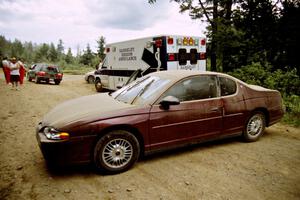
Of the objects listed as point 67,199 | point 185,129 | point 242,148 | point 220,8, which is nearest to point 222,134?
point 242,148

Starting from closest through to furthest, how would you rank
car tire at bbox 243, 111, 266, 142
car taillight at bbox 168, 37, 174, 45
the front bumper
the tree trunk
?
the front bumper, car tire at bbox 243, 111, 266, 142, car taillight at bbox 168, 37, 174, 45, the tree trunk

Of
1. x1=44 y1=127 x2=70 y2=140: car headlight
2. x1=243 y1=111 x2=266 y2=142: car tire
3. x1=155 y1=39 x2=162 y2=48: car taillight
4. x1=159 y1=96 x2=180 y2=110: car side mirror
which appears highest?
x1=155 y1=39 x2=162 y2=48: car taillight

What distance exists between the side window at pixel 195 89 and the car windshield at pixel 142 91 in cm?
23

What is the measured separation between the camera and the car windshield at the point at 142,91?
13.8ft

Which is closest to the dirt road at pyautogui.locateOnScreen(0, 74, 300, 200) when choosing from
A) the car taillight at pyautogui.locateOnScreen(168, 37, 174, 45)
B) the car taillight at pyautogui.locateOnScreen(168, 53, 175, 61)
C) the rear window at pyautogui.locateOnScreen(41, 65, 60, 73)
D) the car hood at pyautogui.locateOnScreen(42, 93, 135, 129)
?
the car hood at pyautogui.locateOnScreen(42, 93, 135, 129)

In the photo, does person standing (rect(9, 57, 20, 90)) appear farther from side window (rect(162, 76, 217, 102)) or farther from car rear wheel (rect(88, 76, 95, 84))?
side window (rect(162, 76, 217, 102))

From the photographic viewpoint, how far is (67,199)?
3.11 metres

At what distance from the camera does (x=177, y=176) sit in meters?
3.73

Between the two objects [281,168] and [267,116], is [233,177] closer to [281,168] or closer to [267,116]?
[281,168]

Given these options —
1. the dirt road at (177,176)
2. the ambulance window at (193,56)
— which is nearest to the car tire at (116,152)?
the dirt road at (177,176)

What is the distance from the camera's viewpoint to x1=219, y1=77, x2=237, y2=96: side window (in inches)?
191

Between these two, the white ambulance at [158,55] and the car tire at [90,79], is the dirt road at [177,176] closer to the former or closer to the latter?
the white ambulance at [158,55]

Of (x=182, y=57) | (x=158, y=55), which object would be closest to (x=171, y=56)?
(x=158, y=55)

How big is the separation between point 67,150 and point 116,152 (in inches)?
28.8
